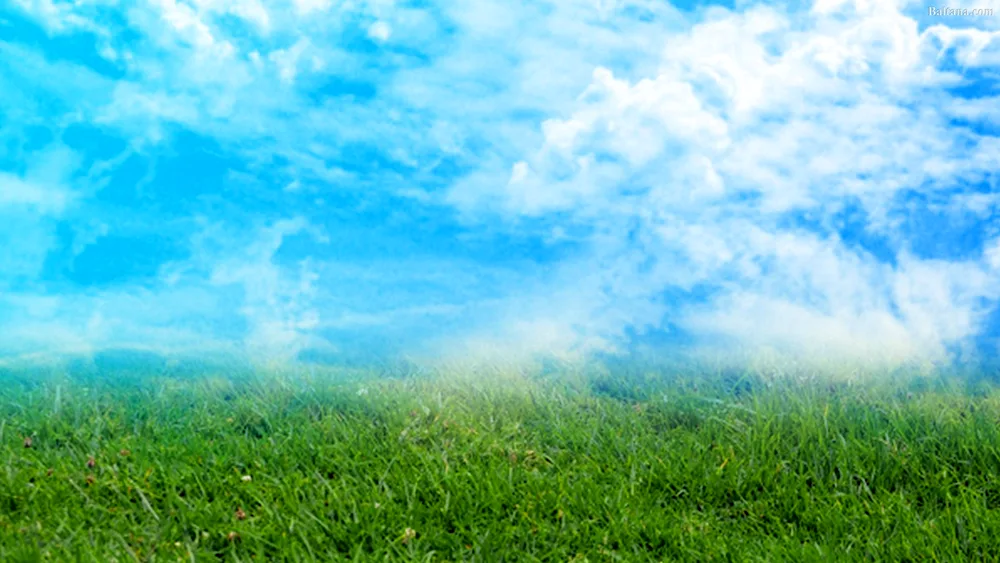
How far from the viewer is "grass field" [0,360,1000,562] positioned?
3.39m

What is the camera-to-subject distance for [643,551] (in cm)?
334

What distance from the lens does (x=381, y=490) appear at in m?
3.76

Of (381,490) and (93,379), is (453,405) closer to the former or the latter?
(381,490)

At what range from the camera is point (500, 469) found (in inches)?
155

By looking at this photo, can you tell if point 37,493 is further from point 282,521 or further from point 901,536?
point 901,536

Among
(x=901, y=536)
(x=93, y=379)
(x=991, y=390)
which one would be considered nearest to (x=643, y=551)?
(x=901, y=536)

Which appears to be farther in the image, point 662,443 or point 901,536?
point 662,443

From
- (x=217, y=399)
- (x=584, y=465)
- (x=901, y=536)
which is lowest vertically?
(x=901, y=536)

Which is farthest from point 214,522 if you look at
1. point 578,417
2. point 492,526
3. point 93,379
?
point 93,379

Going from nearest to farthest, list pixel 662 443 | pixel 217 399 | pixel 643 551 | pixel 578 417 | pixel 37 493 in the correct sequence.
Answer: pixel 643 551 → pixel 37 493 → pixel 662 443 → pixel 578 417 → pixel 217 399

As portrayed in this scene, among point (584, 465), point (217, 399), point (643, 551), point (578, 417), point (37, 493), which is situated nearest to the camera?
point (643, 551)

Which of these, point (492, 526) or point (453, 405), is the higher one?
point (453, 405)

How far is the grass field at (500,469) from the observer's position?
339 cm

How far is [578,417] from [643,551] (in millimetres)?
1412
